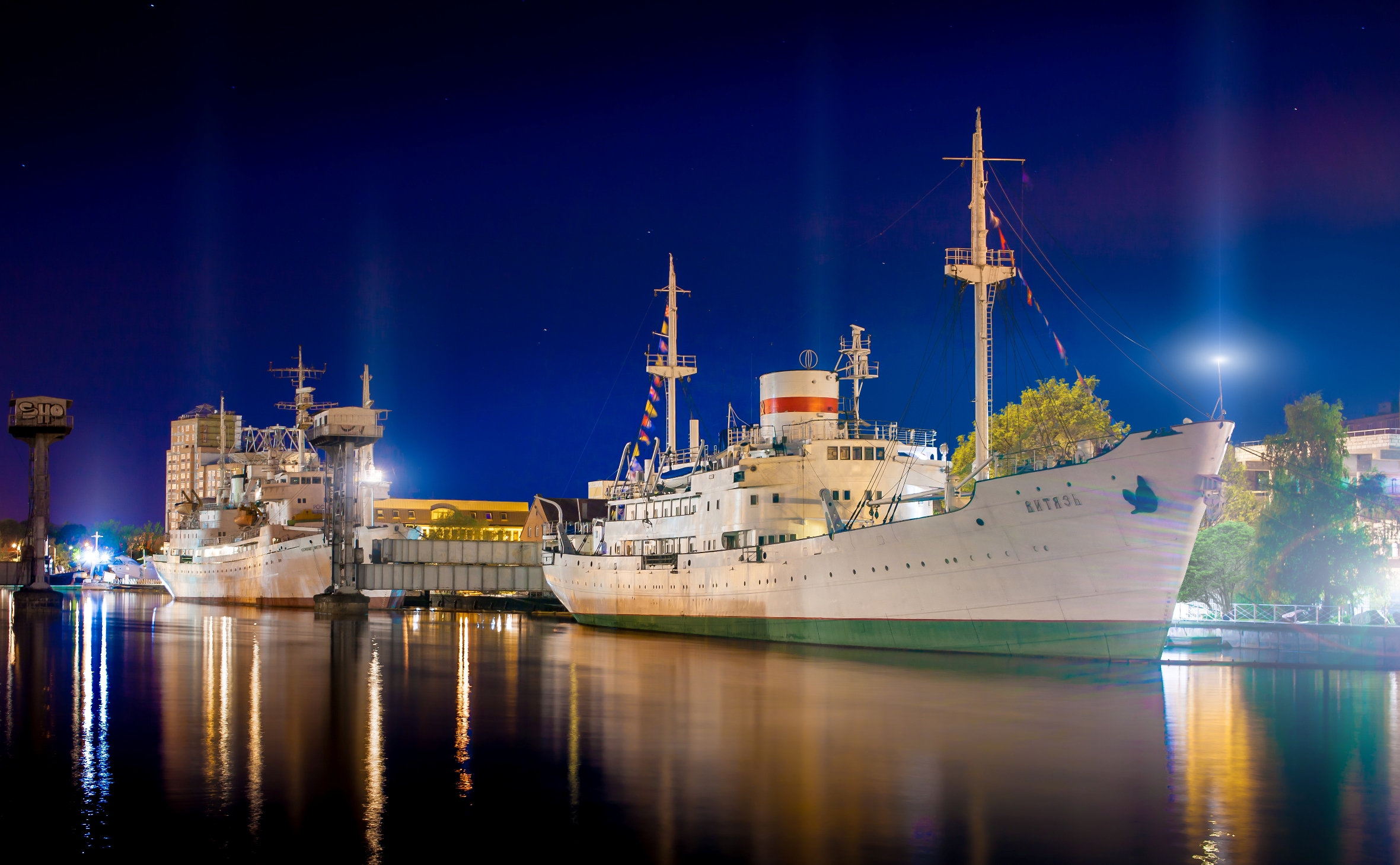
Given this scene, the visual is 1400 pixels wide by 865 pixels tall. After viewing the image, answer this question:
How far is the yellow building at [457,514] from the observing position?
403 feet

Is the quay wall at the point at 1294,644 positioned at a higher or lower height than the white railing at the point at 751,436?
lower

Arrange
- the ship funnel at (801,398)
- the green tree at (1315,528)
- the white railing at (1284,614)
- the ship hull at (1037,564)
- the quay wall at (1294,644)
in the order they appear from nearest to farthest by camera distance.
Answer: the ship hull at (1037,564) < the quay wall at (1294,644) < the green tree at (1315,528) < the white railing at (1284,614) < the ship funnel at (801,398)

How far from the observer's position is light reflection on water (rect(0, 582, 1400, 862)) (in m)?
11.4

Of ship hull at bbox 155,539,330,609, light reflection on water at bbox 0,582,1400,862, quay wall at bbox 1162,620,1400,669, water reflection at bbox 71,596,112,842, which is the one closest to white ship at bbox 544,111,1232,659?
light reflection on water at bbox 0,582,1400,862

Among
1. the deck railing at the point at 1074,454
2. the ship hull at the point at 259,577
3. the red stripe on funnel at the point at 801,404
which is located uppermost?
the red stripe on funnel at the point at 801,404

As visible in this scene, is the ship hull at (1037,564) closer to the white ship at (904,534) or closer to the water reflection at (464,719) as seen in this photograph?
the white ship at (904,534)

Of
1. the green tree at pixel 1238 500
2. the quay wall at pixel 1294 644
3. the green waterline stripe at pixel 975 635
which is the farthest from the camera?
the green tree at pixel 1238 500

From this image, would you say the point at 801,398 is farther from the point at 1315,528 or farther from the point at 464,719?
the point at 464,719

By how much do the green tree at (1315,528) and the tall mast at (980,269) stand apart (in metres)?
14.8

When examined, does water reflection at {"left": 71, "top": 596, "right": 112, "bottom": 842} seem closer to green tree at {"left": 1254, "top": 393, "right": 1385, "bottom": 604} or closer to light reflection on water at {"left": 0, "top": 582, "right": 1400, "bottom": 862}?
light reflection on water at {"left": 0, "top": 582, "right": 1400, "bottom": 862}

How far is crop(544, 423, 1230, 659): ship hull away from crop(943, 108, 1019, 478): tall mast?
4538 mm

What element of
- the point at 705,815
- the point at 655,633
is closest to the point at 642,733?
the point at 705,815

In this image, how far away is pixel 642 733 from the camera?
1822 centimetres

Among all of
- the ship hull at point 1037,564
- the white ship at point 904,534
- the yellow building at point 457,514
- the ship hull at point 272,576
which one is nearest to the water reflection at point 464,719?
the white ship at point 904,534
